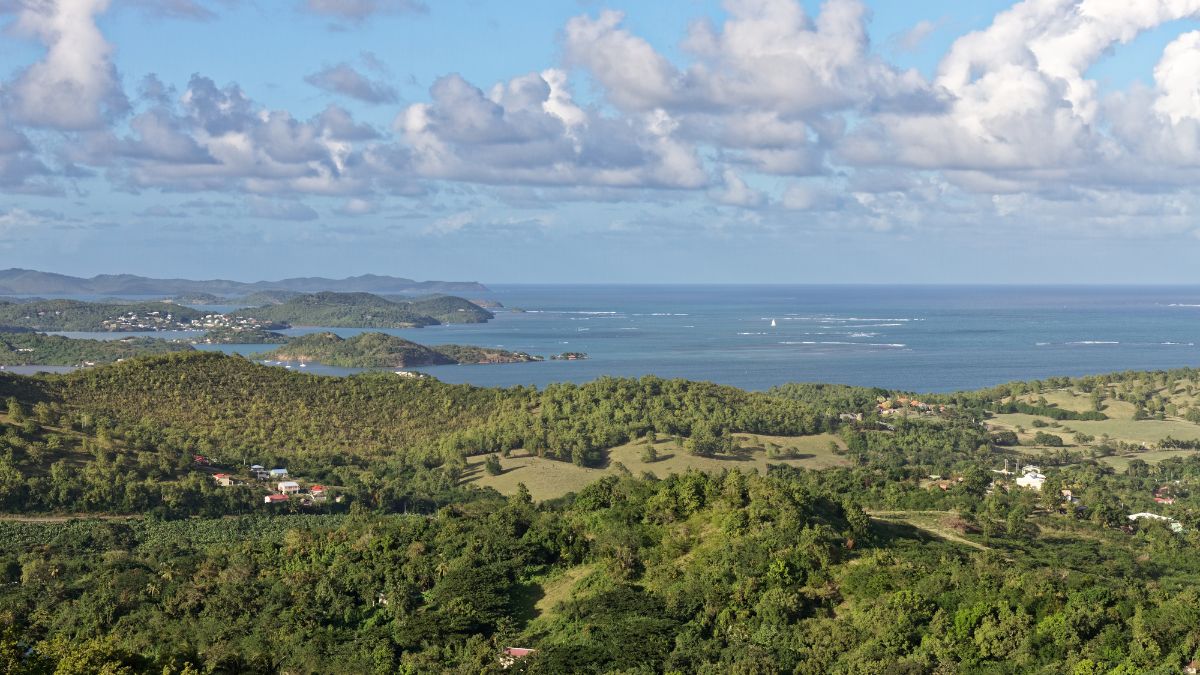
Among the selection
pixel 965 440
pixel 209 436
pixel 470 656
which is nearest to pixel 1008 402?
pixel 965 440

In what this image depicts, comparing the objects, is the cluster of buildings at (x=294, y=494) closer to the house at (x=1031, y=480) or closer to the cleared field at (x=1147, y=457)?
the house at (x=1031, y=480)

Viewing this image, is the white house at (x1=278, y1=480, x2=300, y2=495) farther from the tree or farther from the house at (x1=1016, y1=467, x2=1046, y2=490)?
the house at (x1=1016, y1=467, x2=1046, y2=490)

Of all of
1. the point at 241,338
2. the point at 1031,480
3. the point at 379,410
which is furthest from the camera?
the point at 241,338

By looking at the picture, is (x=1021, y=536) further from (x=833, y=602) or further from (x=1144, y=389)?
(x=1144, y=389)

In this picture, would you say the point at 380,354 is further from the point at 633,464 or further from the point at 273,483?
the point at 273,483

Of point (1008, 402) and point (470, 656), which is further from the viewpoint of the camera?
point (1008, 402)

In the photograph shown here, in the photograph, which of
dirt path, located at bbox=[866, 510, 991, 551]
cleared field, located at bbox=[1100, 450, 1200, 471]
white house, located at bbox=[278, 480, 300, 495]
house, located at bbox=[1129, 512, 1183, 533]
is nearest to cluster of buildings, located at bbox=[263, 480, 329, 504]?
white house, located at bbox=[278, 480, 300, 495]

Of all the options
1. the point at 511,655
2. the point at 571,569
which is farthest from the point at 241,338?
the point at 511,655
